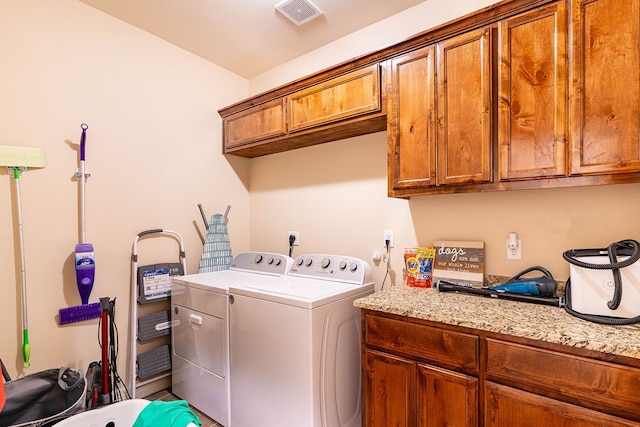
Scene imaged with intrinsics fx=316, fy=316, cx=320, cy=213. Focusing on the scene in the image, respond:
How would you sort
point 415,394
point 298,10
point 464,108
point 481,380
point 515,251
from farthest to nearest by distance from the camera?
point 298,10
point 515,251
point 464,108
point 415,394
point 481,380

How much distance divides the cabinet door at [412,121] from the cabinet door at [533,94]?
1.09 ft

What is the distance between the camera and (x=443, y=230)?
201cm

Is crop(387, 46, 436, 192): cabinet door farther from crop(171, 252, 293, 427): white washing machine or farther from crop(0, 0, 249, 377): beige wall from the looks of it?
crop(0, 0, 249, 377): beige wall

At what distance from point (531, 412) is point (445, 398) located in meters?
0.31

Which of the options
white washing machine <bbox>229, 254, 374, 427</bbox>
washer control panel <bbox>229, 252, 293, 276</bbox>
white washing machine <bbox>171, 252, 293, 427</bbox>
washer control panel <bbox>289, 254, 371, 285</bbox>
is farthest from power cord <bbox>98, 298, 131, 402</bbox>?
washer control panel <bbox>289, 254, 371, 285</bbox>

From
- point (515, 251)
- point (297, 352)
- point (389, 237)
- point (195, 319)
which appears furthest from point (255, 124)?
point (515, 251)

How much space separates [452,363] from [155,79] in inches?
106

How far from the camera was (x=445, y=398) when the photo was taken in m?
1.36

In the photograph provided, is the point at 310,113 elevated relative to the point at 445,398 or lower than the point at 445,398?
elevated

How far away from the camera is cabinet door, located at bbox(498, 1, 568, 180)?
139 centimetres

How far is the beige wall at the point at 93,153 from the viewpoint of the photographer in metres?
1.81

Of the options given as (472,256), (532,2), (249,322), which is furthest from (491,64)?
(249,322)

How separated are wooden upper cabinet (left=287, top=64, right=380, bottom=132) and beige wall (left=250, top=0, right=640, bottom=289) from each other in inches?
13.0

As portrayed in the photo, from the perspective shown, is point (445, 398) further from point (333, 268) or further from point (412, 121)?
point (412, 121)
